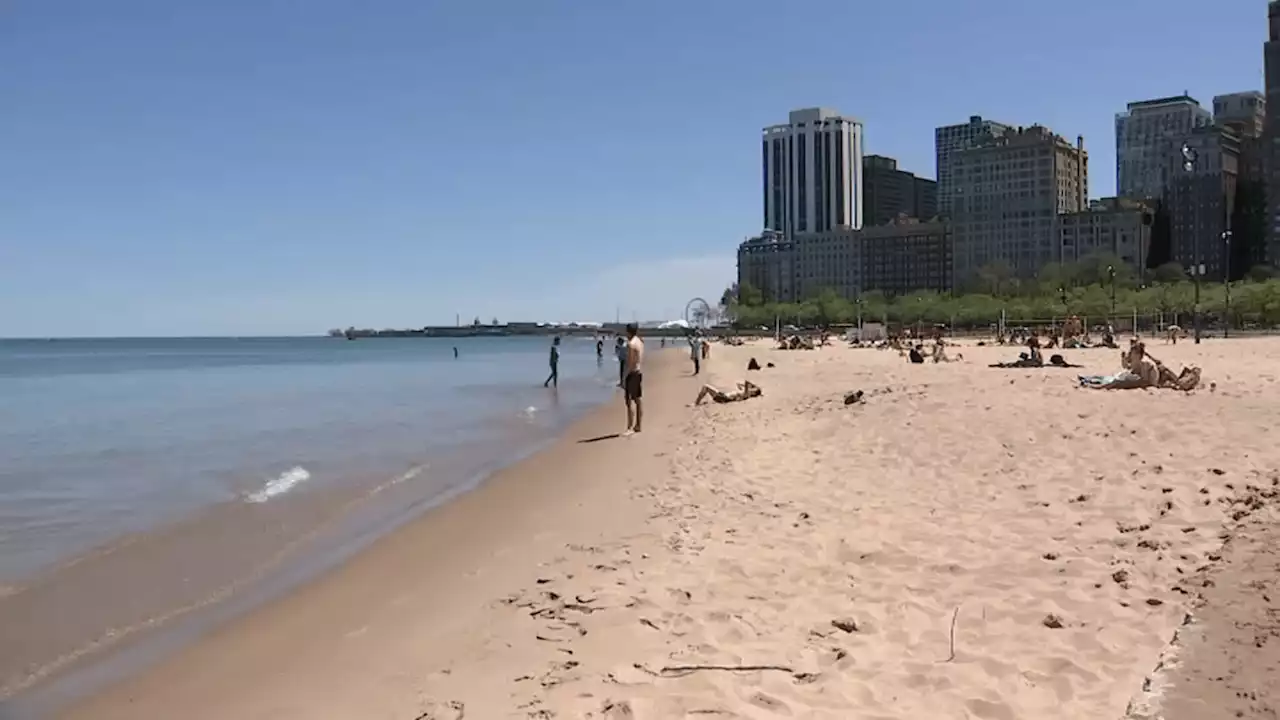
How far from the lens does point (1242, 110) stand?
16462 cm

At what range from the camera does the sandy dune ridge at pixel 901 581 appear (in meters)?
4.40

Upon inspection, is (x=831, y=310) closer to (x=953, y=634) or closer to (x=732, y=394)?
(x=732, y=394)

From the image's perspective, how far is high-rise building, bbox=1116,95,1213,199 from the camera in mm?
162625

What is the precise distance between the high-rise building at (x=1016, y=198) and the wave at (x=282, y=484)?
139306 millimetres

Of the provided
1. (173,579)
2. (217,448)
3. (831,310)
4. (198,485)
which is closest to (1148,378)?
(173,579)

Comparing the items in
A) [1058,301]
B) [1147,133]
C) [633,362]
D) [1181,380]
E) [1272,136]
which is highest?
[1147,133]

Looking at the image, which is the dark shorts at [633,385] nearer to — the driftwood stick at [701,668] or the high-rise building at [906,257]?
the driftwood stick at [701,668]

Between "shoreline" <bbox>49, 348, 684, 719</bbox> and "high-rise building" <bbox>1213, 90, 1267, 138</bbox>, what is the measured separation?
17120 cm

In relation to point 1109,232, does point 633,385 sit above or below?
below

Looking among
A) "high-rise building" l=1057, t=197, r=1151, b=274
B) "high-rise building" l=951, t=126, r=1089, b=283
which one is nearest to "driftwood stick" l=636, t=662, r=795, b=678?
"high-rise building" l=1057, t=197, r=1151, b=274

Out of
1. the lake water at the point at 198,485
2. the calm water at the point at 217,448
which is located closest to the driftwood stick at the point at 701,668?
the lake water at the point at 198,485

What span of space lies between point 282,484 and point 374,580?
20.2 feet

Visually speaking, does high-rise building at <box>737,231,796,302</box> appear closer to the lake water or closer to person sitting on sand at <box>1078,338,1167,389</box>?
the lake water

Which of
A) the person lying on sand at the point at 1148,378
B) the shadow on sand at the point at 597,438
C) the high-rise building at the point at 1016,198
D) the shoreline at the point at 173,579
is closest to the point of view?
the shoreline at the point at 173,579
